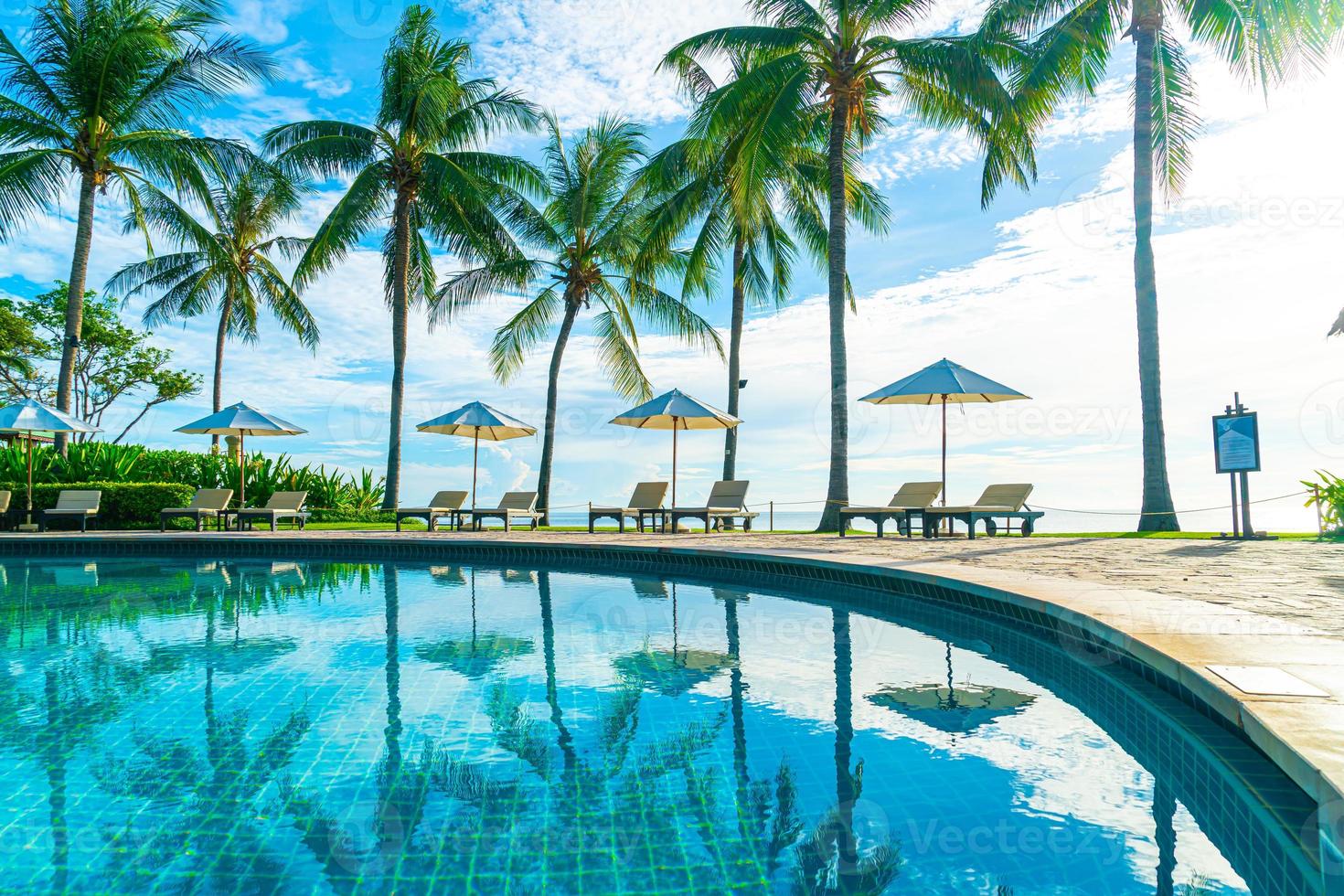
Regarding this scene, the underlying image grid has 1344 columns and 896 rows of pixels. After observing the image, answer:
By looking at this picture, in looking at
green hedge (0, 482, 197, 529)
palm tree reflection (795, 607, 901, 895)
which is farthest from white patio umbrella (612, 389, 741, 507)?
palm tree reflection (795, 607, 901, 895)

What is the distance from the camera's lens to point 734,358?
58.5ft

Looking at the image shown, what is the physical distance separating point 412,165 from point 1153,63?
14434mm

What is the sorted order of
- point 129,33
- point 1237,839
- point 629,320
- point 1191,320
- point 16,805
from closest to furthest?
point 1237,839 < point 16,805 < point 1191,320 < point 129,33 < point 629,320

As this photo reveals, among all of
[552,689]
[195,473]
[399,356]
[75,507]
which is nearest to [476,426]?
[399,356]

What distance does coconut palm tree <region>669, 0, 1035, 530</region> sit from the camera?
13.0 meters

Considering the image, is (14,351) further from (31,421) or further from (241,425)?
(241,425)

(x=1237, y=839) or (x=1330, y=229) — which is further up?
(x=1330, y=229)

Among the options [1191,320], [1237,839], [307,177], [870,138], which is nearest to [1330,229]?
[1191,320]

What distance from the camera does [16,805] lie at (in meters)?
2.99

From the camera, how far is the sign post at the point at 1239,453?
11102mm

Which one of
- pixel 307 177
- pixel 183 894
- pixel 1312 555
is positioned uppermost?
pixel 307 177

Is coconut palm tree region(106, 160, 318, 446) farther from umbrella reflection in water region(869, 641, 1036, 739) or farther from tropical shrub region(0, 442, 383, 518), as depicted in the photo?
umbrella reflection in water region(869, 641, 1036, 739)

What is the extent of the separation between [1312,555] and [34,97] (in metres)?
22.8

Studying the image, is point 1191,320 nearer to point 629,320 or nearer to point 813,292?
point 813,292
